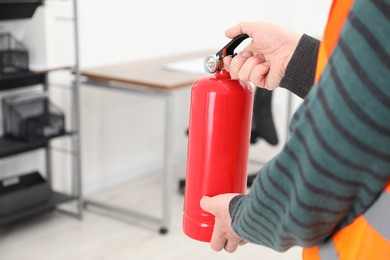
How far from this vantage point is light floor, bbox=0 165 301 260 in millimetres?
2453

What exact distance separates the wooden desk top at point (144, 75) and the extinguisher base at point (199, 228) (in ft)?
4.72

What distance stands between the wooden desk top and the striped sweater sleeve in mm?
1838

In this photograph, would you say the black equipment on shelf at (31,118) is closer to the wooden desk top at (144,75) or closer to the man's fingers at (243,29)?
the wooden desk top at (144,75)

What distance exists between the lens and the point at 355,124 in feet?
1.83

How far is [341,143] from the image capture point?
1.87ft

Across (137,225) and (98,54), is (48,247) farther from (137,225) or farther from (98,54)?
(98,54)

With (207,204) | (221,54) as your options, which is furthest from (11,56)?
(207,204)

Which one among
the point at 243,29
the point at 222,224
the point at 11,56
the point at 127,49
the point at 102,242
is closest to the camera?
the point at 222,224

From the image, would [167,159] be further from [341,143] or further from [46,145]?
[341,143]

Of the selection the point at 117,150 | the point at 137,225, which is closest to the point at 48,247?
the point at 137,225

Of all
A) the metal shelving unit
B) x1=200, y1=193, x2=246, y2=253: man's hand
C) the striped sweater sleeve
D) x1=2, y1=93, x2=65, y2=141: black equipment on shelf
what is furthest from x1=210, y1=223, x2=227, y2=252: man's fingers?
x1=2, y1=93, x2=65, y2=141: black equipment on shelf

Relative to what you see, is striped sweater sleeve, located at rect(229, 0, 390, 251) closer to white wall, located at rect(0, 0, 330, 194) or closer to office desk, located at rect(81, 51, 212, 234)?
office desk, located at rect(81, 51, 212, 234)

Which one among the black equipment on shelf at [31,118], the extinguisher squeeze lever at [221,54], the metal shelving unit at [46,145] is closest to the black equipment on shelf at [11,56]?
the metal shelving unit at [46,145]

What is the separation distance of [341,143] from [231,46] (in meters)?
0.47
